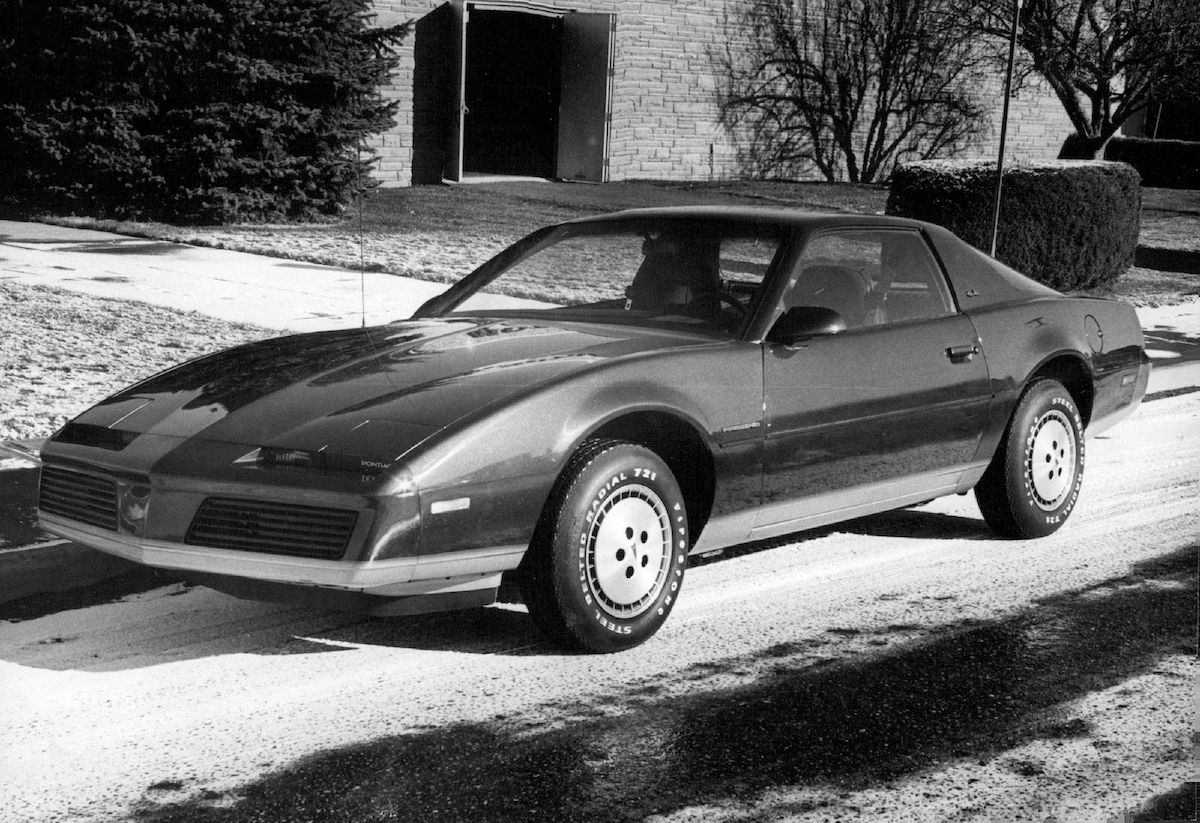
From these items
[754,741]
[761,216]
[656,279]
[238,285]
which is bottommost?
[754,741]

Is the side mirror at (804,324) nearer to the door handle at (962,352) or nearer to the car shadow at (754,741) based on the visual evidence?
the door handle at (962,352)

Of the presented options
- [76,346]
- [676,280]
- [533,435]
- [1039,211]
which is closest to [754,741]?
[533,435]

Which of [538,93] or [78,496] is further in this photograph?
[538,93]

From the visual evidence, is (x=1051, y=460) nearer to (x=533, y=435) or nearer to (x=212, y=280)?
(x=533, y=435)

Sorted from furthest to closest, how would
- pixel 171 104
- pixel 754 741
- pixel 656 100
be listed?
pixel 656 100
pixel 171 104
pixel 754 741

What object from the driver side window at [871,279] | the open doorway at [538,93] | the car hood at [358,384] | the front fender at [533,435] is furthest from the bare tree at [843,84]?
the front fender at [533,435]

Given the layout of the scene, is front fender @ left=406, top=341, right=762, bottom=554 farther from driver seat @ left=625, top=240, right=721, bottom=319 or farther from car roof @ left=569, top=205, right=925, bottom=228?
car roof @ left=569, top=205, right=925, bottom=228

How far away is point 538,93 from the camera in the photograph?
2648cm

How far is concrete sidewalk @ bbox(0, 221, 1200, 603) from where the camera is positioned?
37.5 feet

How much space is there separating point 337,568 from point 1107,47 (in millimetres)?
23526

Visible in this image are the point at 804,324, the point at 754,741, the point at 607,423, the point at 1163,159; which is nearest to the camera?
the point at 754,741

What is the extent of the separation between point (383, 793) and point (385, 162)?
20.2 m

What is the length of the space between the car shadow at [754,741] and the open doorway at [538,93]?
21.4 metres

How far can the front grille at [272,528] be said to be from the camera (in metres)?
4.23
